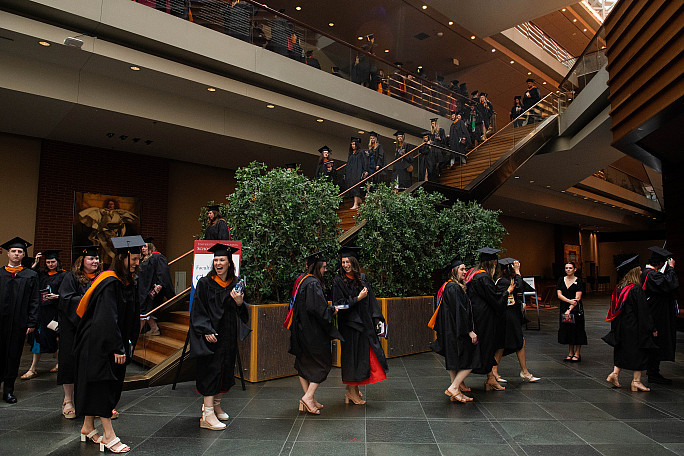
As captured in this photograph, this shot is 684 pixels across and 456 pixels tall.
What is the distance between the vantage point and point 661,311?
20.4 ft

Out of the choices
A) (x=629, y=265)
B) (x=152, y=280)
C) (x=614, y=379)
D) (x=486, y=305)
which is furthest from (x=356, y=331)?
(x=152, y=280)

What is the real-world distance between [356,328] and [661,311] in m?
4.33

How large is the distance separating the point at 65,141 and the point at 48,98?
302cm

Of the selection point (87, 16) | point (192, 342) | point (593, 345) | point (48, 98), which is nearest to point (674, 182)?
point (593, 345)

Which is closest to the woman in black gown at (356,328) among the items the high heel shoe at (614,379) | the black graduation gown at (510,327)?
the black graduation gown at (510,327)

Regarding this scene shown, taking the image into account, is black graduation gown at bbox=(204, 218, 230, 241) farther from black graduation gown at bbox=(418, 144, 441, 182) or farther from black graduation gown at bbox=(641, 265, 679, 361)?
black graduation gown at bbox=(641, 265, 679, 361)

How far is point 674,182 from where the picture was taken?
1028 centimetres

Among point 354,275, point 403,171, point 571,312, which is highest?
point 403,171

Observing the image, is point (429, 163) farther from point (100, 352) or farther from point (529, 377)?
point (100, 352)

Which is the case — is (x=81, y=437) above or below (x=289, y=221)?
below

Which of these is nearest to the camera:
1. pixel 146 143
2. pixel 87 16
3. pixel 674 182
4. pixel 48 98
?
pixel 87 16

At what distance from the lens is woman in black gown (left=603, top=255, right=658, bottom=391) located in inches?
225

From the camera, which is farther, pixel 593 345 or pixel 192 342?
pixel 593 345

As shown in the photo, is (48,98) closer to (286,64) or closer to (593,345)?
(286,64)
